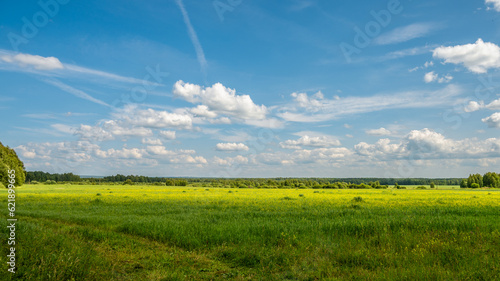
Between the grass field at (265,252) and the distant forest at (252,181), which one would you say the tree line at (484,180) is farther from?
the grass field at (265,252)

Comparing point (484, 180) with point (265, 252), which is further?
point (484, 180)

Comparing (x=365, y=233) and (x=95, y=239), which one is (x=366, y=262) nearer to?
(x=365, y=233)

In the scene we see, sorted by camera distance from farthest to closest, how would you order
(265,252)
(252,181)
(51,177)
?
(51,177), (252,181), (265,252)

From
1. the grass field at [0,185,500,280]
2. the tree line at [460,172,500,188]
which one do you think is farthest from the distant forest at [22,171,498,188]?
the grass field at [0,185,500,280]

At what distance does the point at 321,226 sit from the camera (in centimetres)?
1292

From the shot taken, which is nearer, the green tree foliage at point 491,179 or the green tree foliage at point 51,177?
the green tree foliage at point 491,179

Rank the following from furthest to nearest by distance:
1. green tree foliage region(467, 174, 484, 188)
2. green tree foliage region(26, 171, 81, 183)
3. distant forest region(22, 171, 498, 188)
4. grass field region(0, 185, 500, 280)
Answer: green tree foliage region(26, 171, 81, 183)
green tree foliage region(467, 174, 484, 188)
distant forest region(22, 171, 498, 188)
grass field region(0, 185, 500, 280)

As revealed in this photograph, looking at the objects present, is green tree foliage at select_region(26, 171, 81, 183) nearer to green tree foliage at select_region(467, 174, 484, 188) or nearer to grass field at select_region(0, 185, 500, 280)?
grass field at select_region(0, 185, 500, 280)

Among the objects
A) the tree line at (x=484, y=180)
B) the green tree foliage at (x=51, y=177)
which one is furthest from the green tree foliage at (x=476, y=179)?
the green tree foliage at (x=51, y=177)

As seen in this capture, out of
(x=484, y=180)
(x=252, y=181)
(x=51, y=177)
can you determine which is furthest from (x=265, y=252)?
(x=51, y=177)

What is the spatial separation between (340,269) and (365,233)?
14.3 ft

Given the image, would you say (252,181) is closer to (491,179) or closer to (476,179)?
(476,179)

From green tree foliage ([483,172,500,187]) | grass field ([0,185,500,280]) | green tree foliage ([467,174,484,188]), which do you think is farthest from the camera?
green tree foliage ([467,174,484,188])

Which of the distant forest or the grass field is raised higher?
the grass field
